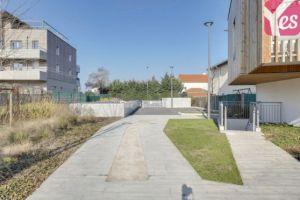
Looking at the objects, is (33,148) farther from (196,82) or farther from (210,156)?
(196,82)

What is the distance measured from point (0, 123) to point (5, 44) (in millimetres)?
7751

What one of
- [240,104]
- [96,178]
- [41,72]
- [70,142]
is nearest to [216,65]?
[240,104]

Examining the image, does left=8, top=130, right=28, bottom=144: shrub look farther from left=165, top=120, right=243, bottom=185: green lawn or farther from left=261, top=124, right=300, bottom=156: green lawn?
left=261, top=124, right=300, bottom=156: green lawn

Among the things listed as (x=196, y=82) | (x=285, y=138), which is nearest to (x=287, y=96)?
(x=285, y=138)

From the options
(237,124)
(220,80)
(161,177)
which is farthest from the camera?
(220,80)

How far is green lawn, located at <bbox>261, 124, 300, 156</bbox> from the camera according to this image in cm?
895

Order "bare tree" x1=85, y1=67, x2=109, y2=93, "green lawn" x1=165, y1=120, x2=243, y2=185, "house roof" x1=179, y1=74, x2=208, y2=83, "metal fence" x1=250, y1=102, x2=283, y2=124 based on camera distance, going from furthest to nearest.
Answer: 1. "house roof" x1=179, y1=74, x2=208, y2=83
2. "bare tree" x1=85, y1=67, x2=109, y2=93
3. "metal fence" x1=250, y1=102, x2=283, y2=124
4. "green lawn" x1=165, y1=120, x2=243, y2=185

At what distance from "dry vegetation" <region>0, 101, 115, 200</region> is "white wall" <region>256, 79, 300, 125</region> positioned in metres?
10.1

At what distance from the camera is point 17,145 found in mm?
8539

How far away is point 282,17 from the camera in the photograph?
29.6 ft

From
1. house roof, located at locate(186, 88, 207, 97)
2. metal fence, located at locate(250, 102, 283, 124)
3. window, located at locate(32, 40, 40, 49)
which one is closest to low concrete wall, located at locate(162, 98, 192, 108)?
window, located at locate(32, 40, 40, 49)

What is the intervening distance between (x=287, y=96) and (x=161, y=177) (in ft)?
38.7

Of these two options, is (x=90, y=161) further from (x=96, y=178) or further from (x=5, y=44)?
(x=5, y=44)

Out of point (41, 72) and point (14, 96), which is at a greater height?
point (41, 72)
